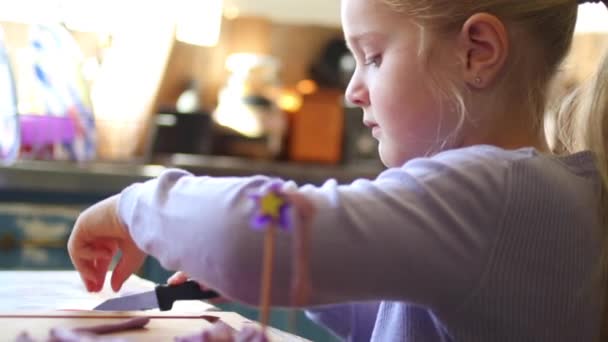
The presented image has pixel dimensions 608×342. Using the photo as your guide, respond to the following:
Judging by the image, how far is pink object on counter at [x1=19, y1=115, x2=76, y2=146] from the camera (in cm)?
234

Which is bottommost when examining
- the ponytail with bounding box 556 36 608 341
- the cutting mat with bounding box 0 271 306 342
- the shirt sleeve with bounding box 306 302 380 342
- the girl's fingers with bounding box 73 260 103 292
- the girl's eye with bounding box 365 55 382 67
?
the shirt sleeve with bounding box 306 302 380 342

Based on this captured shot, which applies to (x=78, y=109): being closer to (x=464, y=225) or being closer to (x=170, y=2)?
(x=170, y=2)

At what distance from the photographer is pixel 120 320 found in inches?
27.4

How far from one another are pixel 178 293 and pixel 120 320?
97 millimetres

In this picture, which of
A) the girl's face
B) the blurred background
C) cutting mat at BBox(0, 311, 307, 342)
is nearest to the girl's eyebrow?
the girl's face

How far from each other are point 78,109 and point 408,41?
1924mm

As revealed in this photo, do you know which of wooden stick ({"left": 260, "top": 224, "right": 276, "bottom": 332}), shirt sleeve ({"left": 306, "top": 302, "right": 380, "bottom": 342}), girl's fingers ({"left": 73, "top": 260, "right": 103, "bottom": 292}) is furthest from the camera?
shirt sleeve ({"left": 306, "top": 302, "right": 380, "bottom": 342})

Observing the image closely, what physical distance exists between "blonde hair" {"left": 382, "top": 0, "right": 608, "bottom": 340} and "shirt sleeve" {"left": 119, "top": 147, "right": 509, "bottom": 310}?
15 cm

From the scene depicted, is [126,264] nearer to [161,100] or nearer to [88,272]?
[88,272]

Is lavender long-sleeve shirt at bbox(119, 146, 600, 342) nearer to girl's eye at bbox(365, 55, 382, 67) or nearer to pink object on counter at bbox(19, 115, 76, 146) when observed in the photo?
girl's eye at bbox(365, 55, 382, 67)

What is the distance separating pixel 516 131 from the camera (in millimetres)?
736

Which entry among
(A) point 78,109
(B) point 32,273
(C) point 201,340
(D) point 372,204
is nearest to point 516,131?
(D) point 372,204

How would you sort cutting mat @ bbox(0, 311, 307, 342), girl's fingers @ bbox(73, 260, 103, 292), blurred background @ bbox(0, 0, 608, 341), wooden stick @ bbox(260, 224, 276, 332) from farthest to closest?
1. blurred background @ bbox(0, 0, 608, 341)
2. girl's fingers @ bbox(73, 260, 103, 292)
3. cutting mat @ bbox(0, 311, 307, 342)
4. wooden stick @ bbox(260, 224, 276, 332)

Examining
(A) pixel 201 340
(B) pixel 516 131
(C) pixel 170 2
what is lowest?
(A) pixel 201 340
